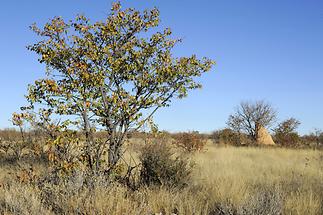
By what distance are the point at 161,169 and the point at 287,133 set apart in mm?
30371

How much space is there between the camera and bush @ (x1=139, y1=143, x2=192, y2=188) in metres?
9.12

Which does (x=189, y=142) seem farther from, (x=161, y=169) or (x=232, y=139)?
(x=161, y=169)

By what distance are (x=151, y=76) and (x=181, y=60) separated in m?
0.80

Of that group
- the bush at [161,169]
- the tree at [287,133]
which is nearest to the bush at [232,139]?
the tree at [287,133]

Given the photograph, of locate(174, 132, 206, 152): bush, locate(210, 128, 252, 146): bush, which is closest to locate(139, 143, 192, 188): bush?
locate(174, 132, 206, 152): bush

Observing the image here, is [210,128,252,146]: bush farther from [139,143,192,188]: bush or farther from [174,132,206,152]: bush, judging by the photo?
[139,143,192,188]: bush

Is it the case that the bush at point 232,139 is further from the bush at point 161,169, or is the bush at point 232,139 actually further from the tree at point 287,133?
the bush at point 161,169

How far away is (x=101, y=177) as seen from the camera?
26.6 ft

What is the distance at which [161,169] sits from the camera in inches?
362

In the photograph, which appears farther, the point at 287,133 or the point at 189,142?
the point at 287,133

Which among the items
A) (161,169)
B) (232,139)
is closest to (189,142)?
(232,139)

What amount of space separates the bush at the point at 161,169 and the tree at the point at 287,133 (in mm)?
24616

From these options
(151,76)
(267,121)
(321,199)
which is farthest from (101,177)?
(267,121)

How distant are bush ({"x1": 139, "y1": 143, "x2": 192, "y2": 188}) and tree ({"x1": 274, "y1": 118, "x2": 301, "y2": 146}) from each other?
969 inches
